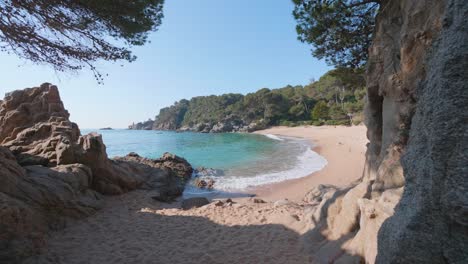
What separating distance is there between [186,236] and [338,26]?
715 cm

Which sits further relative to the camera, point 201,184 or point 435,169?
point 201,184

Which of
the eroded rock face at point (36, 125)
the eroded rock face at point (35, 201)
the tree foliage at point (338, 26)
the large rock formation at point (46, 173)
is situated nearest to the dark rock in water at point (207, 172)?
the large rock formation at point (46, 173)

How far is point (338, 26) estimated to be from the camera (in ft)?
24.2

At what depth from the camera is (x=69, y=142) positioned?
960cm

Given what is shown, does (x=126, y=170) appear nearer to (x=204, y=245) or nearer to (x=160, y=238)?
(x=160, y=238)

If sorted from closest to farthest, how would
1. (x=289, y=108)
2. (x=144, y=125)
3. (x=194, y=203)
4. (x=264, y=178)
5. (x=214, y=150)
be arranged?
(x=194, y=203) < (x=264, y=178) < (x=214, y=150) < (x=289, y=108) < (x=144, y=125)

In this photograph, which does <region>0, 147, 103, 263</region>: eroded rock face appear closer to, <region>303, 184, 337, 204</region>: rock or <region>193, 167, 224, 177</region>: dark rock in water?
<region>303, 184, 337, 204</region>: rock

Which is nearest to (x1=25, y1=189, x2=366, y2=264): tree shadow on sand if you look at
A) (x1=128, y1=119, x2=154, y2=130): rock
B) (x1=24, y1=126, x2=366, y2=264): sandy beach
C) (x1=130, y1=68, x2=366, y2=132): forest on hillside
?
(x1=24, y1=126, x2=366, y2=264): sandy beach

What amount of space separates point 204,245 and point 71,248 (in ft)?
9.45

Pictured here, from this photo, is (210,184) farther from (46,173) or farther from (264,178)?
(46,173)

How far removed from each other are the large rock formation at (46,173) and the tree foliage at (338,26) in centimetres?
819

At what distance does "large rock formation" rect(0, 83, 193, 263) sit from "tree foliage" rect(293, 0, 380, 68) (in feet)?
26.9

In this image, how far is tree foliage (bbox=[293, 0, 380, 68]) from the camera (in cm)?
687

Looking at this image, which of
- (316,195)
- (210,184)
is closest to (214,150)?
(210,184)
